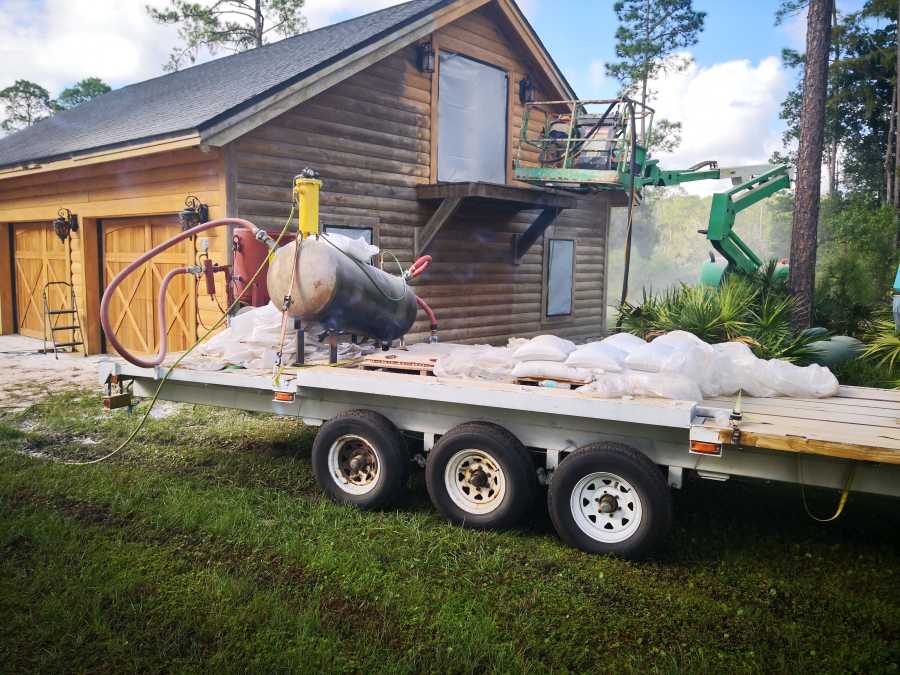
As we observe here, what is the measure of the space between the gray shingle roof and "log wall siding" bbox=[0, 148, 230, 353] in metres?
Result: 0.47

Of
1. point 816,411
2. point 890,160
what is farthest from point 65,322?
point 890,160

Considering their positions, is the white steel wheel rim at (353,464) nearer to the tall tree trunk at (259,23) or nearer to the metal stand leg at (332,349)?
the metal stand leg at (332,349)

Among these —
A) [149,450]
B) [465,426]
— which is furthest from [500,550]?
[149,450]

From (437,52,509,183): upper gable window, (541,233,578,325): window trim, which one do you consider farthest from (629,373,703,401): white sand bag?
(541,233,578,325): window trim

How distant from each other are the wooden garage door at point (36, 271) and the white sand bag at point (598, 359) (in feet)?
35.8

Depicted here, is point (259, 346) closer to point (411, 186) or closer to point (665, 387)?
point (665, 387)

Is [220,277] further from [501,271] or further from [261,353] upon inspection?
[501,271]

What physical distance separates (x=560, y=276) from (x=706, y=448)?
1233cm

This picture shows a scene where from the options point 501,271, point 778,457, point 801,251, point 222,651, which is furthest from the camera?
point 501,271

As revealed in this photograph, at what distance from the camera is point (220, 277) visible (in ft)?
31.1

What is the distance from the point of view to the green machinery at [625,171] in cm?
1119

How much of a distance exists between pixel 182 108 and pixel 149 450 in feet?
21.0

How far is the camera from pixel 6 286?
15.0 m

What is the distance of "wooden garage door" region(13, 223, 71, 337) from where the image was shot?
13.1 meters
